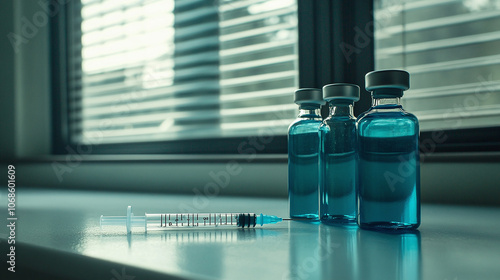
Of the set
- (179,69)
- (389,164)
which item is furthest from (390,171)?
(179,69)

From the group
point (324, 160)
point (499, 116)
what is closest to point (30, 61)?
point (324, 160)

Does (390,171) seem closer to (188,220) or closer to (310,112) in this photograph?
(310,112)

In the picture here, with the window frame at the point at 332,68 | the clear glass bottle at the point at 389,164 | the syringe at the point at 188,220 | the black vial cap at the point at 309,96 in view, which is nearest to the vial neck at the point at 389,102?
the clear glass bottle at the point at 389,164

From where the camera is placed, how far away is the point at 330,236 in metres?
0.62

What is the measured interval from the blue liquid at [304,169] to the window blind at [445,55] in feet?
1.73

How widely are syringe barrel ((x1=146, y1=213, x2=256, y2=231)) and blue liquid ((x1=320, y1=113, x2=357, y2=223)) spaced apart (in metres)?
0.14

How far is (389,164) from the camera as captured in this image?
2.04 ft

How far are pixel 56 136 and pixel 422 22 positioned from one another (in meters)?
1.77

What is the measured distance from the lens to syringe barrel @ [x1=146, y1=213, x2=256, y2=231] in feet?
2.24

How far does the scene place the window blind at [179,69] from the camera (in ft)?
4.74

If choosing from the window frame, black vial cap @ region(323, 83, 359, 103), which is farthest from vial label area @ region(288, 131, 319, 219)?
the window frame

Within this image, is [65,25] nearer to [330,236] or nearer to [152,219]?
[152,219]

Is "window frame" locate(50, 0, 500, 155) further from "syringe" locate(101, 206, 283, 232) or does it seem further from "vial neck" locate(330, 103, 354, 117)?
"syringe" locate(101, 206, 283, 232)

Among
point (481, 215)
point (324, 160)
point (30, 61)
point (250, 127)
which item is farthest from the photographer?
point (30, 61)
